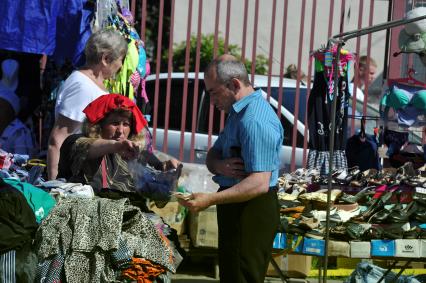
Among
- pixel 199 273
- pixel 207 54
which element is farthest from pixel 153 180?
pixel 207 54

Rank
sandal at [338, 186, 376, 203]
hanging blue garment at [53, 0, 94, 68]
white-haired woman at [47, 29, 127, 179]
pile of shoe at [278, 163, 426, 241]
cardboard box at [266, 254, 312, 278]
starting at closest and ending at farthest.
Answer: pile of shoe at [278, 163, 426, 241] < white-haired woman at [47, 29, 127, 179] < sandal at [338, 186, 376, 203] < cardboard box at [266, 254, 312, 278] < hanging blue garment at [53, 0, 94, 68]

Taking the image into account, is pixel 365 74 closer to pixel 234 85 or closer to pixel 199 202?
pixel 234 85

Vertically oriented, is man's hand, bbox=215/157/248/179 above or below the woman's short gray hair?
below

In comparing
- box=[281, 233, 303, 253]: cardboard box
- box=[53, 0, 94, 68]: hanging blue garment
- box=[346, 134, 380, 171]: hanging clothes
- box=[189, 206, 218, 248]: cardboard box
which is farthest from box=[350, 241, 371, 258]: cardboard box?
box=[53, 0, 94, 68]: hanging blue garment

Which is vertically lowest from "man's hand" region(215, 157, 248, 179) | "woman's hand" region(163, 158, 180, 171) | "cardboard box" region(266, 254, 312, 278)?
"cardboard box" region(266, 254, 312, 278)

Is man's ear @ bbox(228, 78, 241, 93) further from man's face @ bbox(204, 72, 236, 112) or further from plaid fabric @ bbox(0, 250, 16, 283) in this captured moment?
plaid fabric @ bbox(0, 250, 16, 283)

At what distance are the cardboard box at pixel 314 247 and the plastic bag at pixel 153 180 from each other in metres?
0.93

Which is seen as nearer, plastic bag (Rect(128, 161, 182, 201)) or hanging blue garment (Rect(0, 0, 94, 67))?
plastic bag (Rect(128, 161, 182, 201))

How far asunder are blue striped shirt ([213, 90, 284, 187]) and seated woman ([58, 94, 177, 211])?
0.73 meters

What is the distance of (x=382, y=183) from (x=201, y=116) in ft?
8.19

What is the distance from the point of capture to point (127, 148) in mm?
5387

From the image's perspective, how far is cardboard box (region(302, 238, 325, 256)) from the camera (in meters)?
6.01

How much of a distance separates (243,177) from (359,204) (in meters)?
2.24

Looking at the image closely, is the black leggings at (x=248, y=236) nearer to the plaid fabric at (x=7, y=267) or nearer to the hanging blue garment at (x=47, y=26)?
the plaid fabric at (x=7, y=267)
